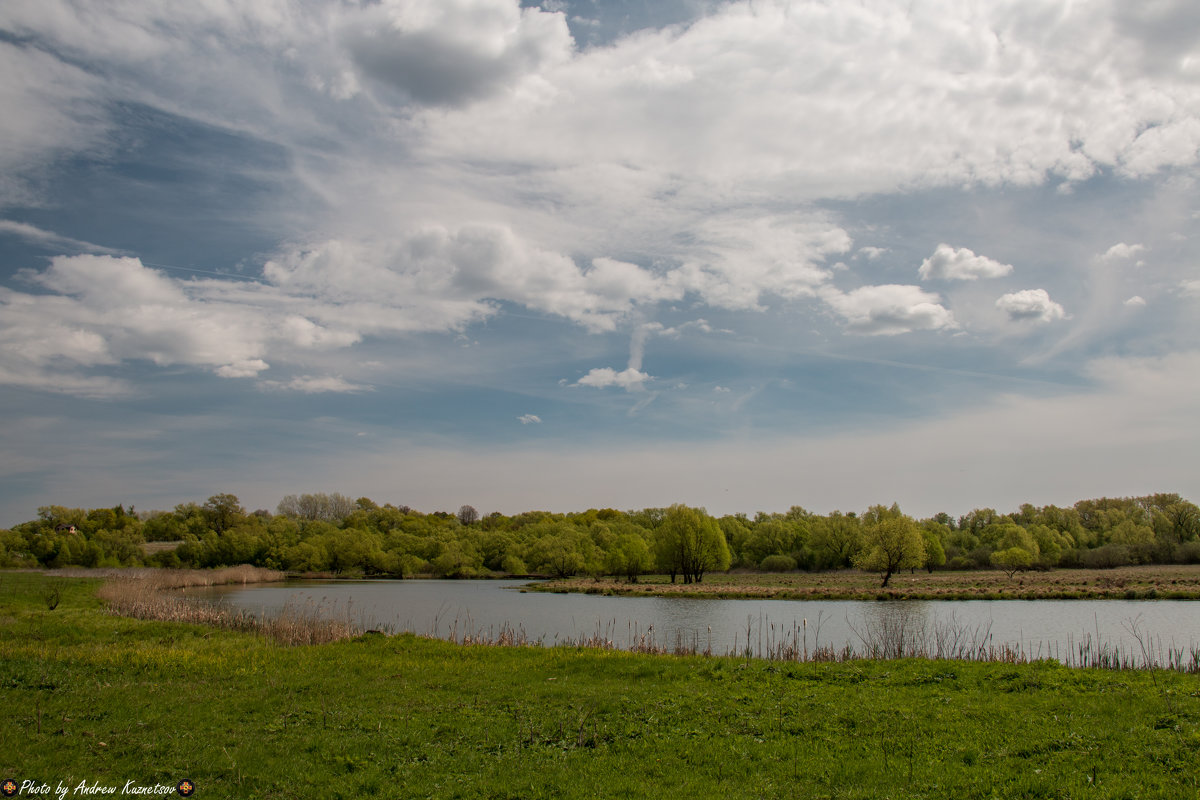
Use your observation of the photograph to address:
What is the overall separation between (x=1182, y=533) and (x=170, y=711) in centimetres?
13300

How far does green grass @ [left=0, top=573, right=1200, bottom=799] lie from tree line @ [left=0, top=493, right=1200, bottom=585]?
59714 mm

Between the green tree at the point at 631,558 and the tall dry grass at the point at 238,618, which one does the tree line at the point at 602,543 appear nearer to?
the green tree at the point at 631,558

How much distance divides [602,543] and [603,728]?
10370cm

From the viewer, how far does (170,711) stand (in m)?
13.3

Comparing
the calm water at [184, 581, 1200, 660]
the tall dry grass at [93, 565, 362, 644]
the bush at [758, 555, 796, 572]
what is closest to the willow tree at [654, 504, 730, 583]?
the calm water at [184, 581, 1200, 660]

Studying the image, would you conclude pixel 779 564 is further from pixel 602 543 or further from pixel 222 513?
pixel 222 513

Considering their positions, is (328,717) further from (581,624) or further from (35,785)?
(581,624)

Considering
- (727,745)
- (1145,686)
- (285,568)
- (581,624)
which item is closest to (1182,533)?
(581,624)

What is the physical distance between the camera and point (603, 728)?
1240 centimetres

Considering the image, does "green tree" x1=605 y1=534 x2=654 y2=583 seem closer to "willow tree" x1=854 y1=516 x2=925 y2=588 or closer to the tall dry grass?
"willow tree" x1=854 y1=516 x2=925 y2=588

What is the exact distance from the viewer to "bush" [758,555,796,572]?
11069cm

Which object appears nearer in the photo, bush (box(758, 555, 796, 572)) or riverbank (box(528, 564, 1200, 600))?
riverbank (box(528, 564, 1200, 600))

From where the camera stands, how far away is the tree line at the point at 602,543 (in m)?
87.6

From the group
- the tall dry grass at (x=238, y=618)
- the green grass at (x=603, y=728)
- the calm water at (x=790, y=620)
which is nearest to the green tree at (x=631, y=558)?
the calm water at (x=790, y=620)
